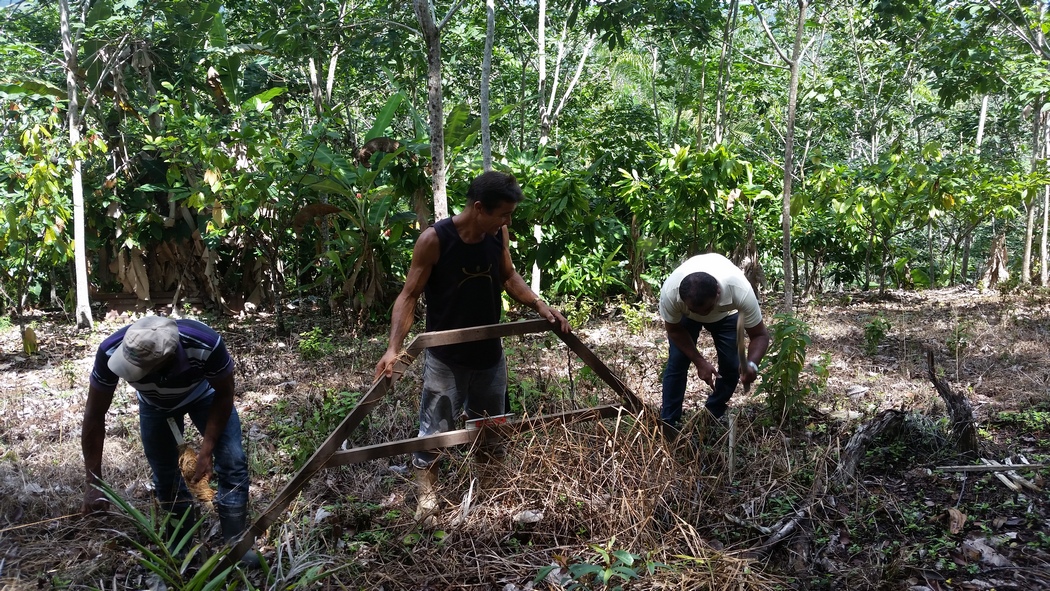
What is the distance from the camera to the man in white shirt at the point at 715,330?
12.5ft

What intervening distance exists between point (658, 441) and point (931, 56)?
5.73 metres

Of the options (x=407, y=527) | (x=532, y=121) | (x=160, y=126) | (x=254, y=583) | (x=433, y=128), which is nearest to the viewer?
(x=254, y=583)

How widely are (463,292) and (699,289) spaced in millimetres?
1104

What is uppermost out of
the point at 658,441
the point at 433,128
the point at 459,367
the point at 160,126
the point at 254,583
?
the point at 160,126

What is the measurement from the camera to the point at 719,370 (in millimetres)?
4047

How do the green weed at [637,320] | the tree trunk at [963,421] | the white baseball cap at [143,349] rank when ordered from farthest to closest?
the green weed at [637,320] < the tree trunk at [963,421] < the white baseball cap at [143,349]

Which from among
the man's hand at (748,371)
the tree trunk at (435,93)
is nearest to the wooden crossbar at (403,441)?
the man's hand at (748,371)

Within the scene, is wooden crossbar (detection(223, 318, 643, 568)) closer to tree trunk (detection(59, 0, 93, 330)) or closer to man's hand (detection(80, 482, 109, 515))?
man's hand (detection(80, 482, 109, 515))

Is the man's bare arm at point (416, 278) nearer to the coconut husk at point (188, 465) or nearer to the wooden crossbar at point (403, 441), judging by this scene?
the wooden crossbar at point (403, 441)

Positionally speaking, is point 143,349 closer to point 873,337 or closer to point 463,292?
point 463,292

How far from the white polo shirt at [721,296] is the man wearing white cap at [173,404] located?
2.13m

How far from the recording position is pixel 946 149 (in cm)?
1622

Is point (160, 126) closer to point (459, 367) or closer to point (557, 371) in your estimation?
point (557, 371)

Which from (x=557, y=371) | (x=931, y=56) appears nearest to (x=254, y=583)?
(x=557, y=371)
